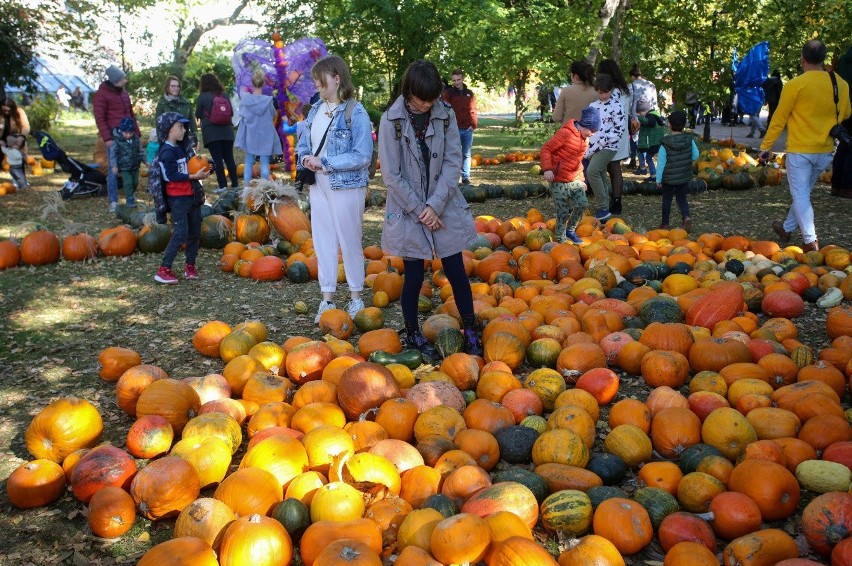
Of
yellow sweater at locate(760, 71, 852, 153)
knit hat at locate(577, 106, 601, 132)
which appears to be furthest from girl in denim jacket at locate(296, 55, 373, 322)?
yellow sweater at locate(760, 71, 852, 153)

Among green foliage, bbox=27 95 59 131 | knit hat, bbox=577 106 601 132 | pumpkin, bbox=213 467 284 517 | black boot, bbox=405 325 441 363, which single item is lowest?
pumpkin, bbox=213 467 284 517

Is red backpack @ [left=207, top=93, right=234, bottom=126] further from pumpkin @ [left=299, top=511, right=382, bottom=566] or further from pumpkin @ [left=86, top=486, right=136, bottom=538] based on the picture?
pumpkin @ [left=299, top=511, right=382, bottom=566]

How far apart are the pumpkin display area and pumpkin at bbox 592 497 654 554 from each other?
0.30ft

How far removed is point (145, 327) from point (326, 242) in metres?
1.88

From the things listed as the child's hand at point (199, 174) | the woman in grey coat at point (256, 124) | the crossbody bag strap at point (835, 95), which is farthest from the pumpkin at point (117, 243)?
→ the crossbody bag strap at point (835, 95)

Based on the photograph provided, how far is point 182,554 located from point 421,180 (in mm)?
3075

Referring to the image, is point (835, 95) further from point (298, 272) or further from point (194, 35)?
point (194, 35)

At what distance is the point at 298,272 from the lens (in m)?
7.61

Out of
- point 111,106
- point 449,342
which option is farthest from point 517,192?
point 449,342

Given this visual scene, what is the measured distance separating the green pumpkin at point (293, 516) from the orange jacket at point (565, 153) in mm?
5785

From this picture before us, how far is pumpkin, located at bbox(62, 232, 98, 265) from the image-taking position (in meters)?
8.48

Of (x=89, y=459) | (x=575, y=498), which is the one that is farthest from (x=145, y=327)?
(x=575, y=498)

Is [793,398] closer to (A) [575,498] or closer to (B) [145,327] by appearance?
(A) [575,498]

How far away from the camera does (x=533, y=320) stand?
217 inches
